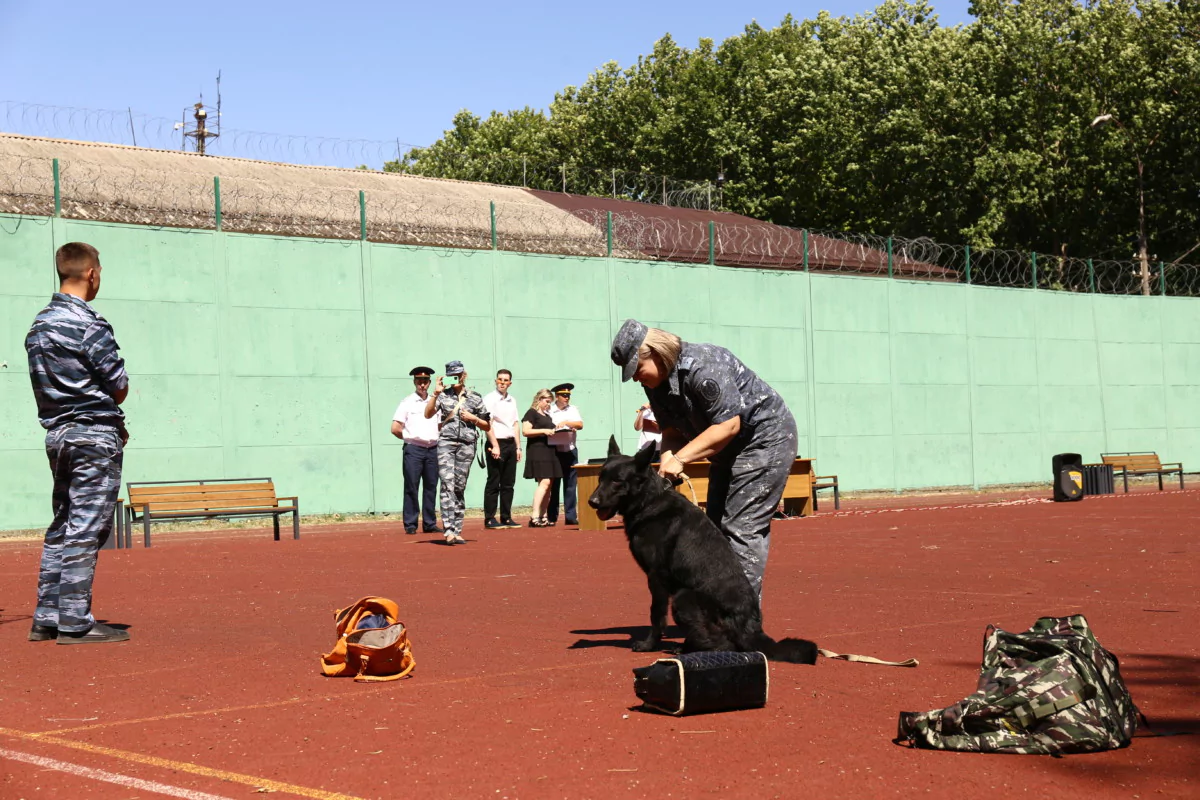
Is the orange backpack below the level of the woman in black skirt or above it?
below

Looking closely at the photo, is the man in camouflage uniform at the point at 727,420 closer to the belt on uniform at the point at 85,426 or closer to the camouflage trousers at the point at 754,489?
the camouflage trousers at the point at 754,489

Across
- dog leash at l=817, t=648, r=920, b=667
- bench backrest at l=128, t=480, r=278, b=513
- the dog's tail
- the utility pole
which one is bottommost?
dog leash at l=817, t=648, r=920, b=667

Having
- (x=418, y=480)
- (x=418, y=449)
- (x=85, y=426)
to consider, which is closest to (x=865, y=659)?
(x=85, y=426)

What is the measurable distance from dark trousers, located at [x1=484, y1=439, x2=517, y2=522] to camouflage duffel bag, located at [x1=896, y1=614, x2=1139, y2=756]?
547 inches

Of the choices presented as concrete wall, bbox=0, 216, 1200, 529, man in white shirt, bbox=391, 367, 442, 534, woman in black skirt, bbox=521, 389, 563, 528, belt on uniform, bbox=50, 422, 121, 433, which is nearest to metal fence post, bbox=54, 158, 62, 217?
concrete wall, bbox=0, 216, 1200, 529

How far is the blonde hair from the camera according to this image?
707 cm

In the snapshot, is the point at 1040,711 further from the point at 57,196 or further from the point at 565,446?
the point at 57,196

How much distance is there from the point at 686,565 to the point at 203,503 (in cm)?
1269

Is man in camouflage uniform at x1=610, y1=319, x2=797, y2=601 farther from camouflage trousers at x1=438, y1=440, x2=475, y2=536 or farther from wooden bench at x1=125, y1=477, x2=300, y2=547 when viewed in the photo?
wooden bench at x1=125, y1=477, x2=300, y2=547

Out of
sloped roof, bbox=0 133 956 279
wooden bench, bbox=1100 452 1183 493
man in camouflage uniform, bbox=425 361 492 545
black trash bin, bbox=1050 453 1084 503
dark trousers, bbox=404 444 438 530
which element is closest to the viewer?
man in camouflage uniform, bbox=425 361 492 545

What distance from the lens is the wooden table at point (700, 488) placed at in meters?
18.5

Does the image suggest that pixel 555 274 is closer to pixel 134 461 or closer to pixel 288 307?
pixel 288 307

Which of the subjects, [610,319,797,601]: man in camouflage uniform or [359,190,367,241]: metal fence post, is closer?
[610,319,797,601]: man in camouflage uniform

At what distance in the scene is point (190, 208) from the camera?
2111cm
